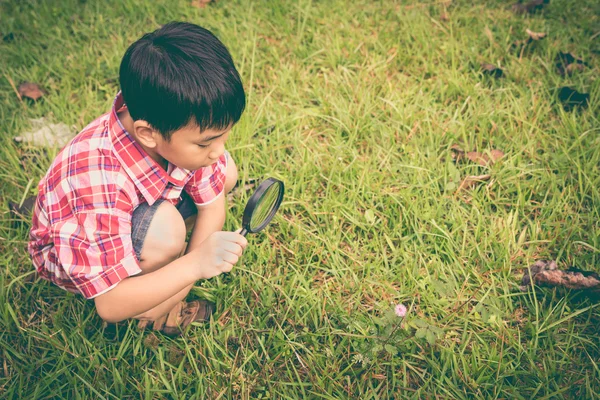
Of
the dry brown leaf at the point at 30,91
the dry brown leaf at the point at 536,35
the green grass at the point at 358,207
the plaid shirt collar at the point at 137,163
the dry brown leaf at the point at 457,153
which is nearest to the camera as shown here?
the plaid shirt collar at the point at 137,163

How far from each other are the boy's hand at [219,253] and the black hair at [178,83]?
40 cm

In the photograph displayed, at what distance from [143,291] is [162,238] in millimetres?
210

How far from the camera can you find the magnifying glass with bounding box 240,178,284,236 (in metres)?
1.68

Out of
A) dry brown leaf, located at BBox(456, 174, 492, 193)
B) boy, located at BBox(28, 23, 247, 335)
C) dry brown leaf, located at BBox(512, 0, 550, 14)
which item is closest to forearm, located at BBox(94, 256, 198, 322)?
boy, located at BBox(28, 23, 247, 335)

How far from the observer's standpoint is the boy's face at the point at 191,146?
1.49 m

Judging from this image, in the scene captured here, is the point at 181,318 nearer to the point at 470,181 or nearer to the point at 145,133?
the point at 145,133

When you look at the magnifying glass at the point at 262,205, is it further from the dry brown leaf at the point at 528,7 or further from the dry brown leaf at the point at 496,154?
the dry brown leaf at the point at 528,7

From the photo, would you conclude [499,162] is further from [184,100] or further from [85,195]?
[85,195]

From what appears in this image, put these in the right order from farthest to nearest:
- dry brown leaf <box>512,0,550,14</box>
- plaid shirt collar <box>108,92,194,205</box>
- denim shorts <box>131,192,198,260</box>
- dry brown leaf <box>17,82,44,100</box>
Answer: dry brown leaf <box>512,0,550,14</box> < dry brown leaf <box>17,82,44,100</box> < denim shorts <box>131,192,198,260</box> < plaid shirt collar <box>108,92,194,205</box>

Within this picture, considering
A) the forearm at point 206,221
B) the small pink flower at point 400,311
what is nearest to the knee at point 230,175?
the forearm at point 206,221

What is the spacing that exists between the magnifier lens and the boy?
0.20m

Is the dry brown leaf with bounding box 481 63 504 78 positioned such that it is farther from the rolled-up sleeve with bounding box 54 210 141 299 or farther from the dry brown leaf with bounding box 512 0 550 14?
the rolled-up sleeve with bounding box 54 210 141 299

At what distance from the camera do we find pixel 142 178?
158cm

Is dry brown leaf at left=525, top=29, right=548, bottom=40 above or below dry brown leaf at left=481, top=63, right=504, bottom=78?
above
